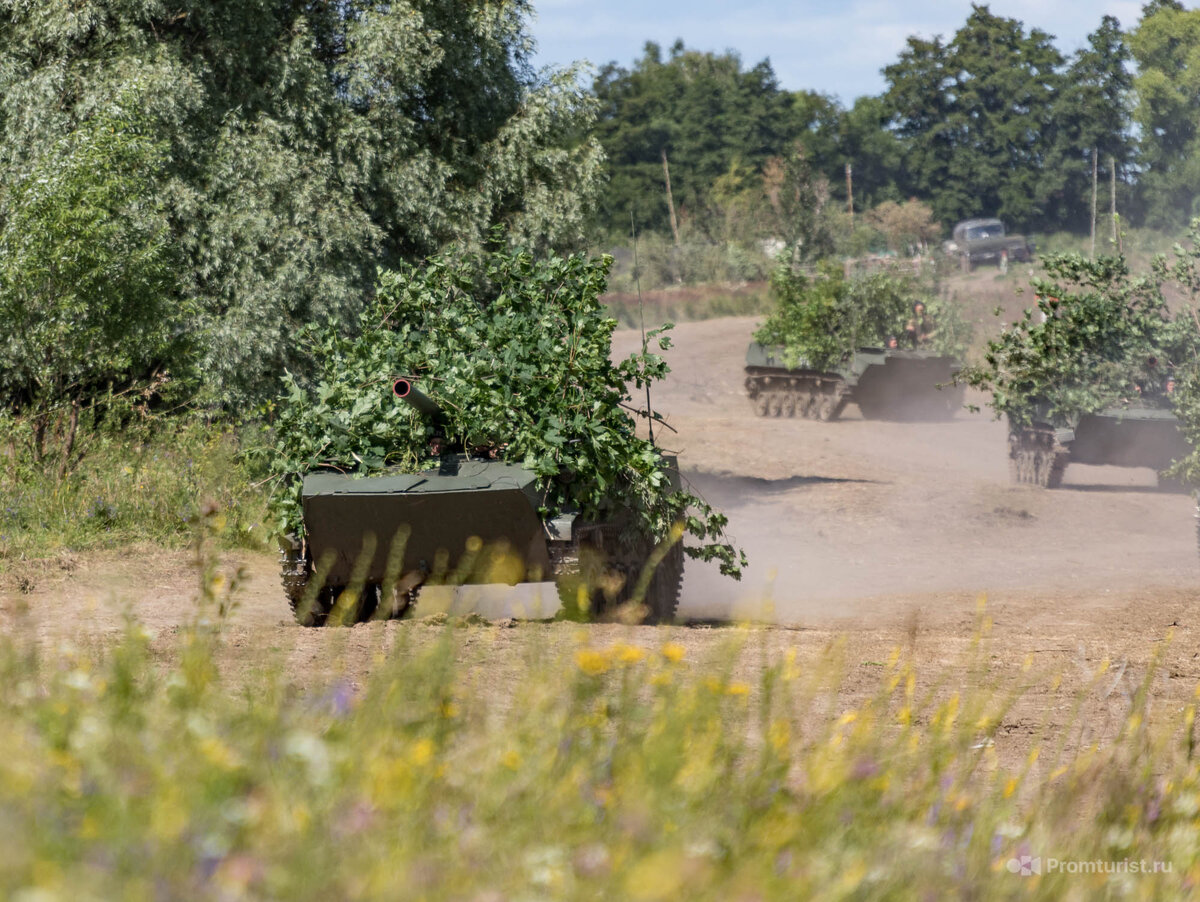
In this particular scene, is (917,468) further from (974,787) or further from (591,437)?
(974,787)

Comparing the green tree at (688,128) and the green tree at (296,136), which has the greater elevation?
the green tree at (688,128)

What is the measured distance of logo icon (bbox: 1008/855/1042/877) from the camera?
317 cm

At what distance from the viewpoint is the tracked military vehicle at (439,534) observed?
832 centimetres

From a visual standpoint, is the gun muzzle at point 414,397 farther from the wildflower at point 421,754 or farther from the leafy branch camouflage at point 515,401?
the wildflower at point 421,754

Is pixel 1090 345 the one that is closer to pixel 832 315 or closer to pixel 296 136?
pixel 296 136

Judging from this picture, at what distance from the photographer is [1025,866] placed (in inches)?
127

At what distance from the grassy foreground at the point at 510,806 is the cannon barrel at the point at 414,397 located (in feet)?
14.3

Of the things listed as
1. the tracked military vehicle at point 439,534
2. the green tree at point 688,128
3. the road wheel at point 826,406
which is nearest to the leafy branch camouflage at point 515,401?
the tracked military vehicle at point 439,534

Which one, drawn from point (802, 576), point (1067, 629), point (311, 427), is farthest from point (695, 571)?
point (311, 427)

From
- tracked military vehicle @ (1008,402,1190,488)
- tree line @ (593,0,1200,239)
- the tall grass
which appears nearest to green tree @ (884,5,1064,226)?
tree line @ (593,0,1200,239)

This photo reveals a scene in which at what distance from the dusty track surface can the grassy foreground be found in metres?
0.36

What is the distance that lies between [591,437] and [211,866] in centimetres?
674

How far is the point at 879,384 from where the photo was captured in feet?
93.7

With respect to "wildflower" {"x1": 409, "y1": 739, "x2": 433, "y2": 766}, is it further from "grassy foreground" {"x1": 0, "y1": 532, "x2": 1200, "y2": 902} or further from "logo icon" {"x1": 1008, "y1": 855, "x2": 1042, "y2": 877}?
"logo icon" {"x1": 1008, "y1": 855, "x2": 1042, "y2": 877}
